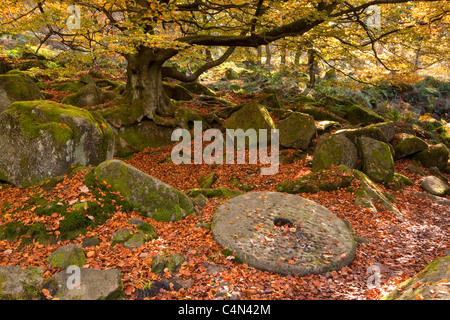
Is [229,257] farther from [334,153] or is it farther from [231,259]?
[334,153]

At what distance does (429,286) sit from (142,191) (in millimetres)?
4806

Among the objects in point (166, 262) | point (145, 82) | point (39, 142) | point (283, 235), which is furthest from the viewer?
point (145, 82)

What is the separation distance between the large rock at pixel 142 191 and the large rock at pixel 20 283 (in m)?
2.25

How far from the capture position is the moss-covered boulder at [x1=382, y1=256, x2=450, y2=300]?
2888 millimetres

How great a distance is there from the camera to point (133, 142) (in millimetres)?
Answer: 11695

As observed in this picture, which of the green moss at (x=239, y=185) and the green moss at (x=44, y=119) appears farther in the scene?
the green moss at (x=239, y=185)

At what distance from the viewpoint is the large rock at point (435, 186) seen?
30.5 feet

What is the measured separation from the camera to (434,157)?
11398mm

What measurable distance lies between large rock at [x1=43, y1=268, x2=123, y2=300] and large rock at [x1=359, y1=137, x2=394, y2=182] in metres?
8.27

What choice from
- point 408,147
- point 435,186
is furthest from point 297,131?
point 435,186

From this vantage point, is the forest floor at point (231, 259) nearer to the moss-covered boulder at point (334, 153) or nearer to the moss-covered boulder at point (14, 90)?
the moss-covered boulder at point (334, 153)

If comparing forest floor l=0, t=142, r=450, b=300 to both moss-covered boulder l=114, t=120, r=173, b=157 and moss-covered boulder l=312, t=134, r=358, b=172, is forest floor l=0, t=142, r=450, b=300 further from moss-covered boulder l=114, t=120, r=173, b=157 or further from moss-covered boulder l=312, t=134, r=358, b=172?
moss-covered boulder l=114, t=120, r=173, b=157

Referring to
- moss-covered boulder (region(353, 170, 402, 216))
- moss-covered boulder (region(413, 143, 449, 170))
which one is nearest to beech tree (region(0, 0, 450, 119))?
moss-covered boulder (region(413, 143, 449, 170))

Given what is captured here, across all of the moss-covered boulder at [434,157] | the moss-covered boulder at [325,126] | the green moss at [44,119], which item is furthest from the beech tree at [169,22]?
the moss-covered boulder at [434,157]
